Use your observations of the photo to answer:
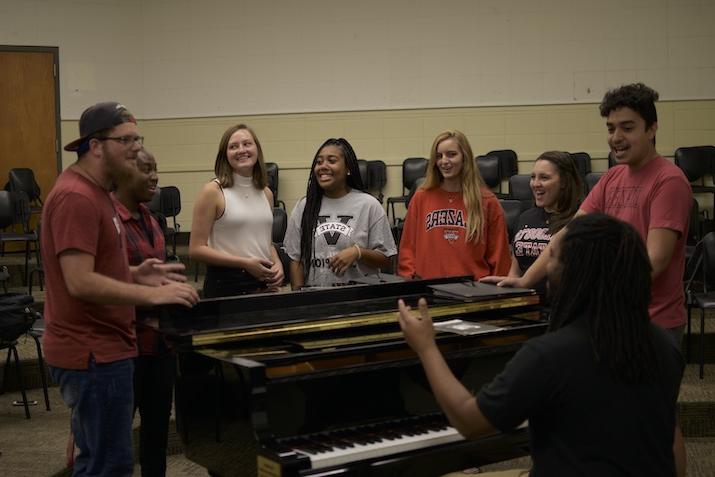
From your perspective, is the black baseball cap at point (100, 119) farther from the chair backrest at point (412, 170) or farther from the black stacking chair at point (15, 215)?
the chair backrest at point (412, 170)

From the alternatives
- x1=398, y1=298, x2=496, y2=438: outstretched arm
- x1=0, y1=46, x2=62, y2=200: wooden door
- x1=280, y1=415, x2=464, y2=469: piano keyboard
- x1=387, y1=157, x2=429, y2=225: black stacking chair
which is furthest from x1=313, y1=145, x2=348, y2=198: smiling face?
x1=0, y1=46, x2=62, y2=200: wooden door

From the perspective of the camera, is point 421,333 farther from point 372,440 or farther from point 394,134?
point 394,134

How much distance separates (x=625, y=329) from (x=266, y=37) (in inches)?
331

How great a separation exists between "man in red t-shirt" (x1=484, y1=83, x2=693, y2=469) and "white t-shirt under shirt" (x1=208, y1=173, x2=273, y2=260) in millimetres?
1370

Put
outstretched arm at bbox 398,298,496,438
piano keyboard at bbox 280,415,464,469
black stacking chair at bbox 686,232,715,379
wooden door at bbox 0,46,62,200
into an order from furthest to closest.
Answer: wooden door at bbox 0,46,62,200, black stacking chair at bbox 686,232,715,379, piano keyboard at bbox 280,415,464,469, outstretched arm at bbox 398,298,496,438

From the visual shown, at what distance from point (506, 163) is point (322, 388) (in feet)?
23.2

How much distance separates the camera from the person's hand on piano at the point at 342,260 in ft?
12.2

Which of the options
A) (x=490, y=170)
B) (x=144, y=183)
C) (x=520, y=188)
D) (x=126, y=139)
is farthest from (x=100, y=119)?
(x=490, y=170)

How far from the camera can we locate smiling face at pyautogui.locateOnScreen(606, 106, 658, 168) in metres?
2.99

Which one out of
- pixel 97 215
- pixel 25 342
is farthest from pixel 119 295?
pixel 25 342

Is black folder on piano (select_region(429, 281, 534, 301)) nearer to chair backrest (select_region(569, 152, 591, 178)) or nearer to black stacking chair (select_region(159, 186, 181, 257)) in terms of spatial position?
black stacking chair (select_region(159, 186, 181, 257))

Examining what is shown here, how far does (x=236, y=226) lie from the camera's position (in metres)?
3.84

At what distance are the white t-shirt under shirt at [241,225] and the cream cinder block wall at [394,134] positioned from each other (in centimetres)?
571

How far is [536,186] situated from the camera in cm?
400
